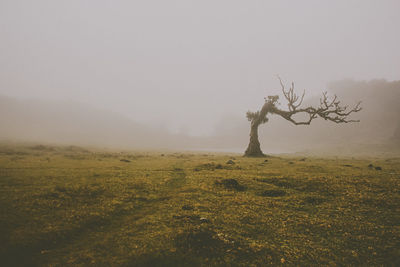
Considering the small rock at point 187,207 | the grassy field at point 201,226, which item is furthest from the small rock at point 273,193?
the small rock at point 187,207

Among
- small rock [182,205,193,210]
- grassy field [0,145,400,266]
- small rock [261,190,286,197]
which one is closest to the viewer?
grassy field [0,145,400,266]

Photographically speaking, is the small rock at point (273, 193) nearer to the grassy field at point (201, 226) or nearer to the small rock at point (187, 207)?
the grassy field at point (201, 226)

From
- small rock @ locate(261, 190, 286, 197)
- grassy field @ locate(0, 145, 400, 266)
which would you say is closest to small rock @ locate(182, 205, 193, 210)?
grassy field @ locate(0, 145, 400, 266)

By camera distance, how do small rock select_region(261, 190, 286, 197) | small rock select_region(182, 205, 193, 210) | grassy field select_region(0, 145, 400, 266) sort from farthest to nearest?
small rock select_region(261, 190, 286, 197) < small rock select_region(182, 205, 193, 210) < grassy field select_region(0, 145, 400, 266)

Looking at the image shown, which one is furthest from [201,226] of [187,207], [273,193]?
[273,193]

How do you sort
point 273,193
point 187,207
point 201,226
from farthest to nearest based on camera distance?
point 273,193, point 187,207, point 201,226

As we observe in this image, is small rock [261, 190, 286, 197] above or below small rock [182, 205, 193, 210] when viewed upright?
above

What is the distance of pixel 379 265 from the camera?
4.04 metres

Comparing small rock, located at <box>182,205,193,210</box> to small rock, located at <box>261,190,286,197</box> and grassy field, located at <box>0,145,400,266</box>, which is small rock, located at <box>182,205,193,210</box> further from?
small rock, located at <box>261,190,286,197</box>

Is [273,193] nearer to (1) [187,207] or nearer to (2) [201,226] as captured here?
(1) [187,207]

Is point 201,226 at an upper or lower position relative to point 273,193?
lower

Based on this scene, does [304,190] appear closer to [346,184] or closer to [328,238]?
[346,184]

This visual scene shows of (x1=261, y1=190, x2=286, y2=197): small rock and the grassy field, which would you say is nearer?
the grassy field

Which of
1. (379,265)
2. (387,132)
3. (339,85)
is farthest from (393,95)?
(379,265)
